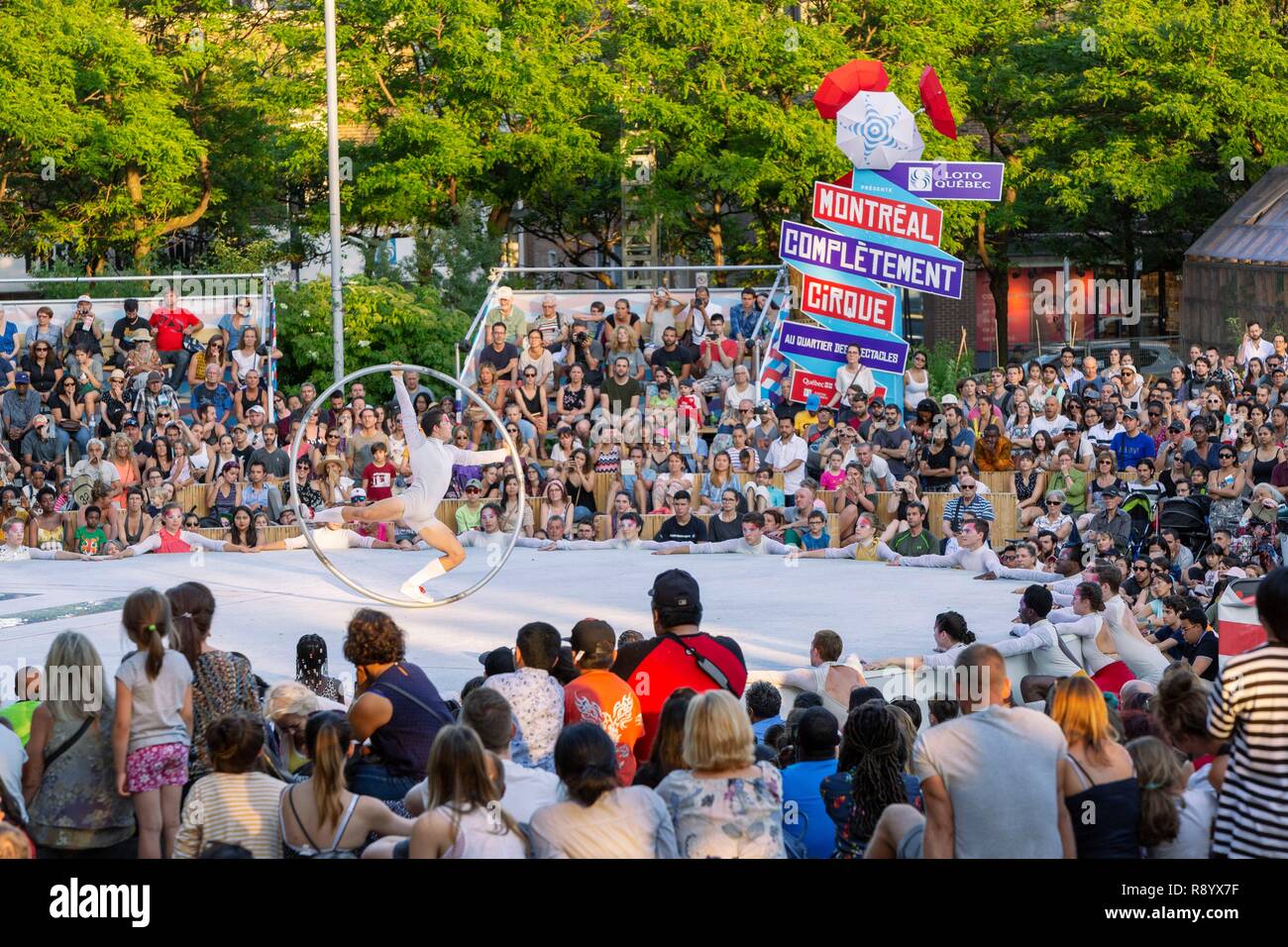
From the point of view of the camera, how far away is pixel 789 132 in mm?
29703

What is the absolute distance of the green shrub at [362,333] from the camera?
90.7 ft

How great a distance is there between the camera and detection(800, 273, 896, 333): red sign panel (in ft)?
69.8

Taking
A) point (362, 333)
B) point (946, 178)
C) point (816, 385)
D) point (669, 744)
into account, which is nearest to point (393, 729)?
point (669, 744)

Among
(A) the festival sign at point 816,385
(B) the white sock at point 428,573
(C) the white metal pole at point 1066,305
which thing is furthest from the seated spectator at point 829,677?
(C) the white metal pole at point 1066,305

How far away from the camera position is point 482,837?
203 inches

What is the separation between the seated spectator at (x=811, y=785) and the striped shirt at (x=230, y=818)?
190 cm

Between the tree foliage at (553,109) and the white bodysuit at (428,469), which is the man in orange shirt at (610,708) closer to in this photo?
the white bodysuit at (428,469)

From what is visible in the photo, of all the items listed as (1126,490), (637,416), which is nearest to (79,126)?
(637,416)

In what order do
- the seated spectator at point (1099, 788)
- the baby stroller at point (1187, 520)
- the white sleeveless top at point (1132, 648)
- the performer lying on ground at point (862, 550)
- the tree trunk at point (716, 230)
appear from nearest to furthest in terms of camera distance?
the seated spectator at point (1099, 788), the white sleeveless top at point (1132, 648), the baby stroller at point (1187, 520), the performer lying on ground at point (862, 550), the tree trunk at point (716, 230)

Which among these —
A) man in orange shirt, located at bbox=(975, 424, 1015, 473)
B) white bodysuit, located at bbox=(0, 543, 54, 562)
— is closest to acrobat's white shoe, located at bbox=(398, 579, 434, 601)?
white bodysuit, located at bbox=(0, 543, 54, 562)

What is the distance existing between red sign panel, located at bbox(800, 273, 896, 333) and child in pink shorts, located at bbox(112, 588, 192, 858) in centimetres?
1562

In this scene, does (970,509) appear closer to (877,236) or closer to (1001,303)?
(877,236)

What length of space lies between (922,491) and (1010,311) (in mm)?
23659

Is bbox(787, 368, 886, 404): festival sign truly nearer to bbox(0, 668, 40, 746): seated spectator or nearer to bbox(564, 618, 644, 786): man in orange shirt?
bbox(0, 668, 40, 746): seated spectator
